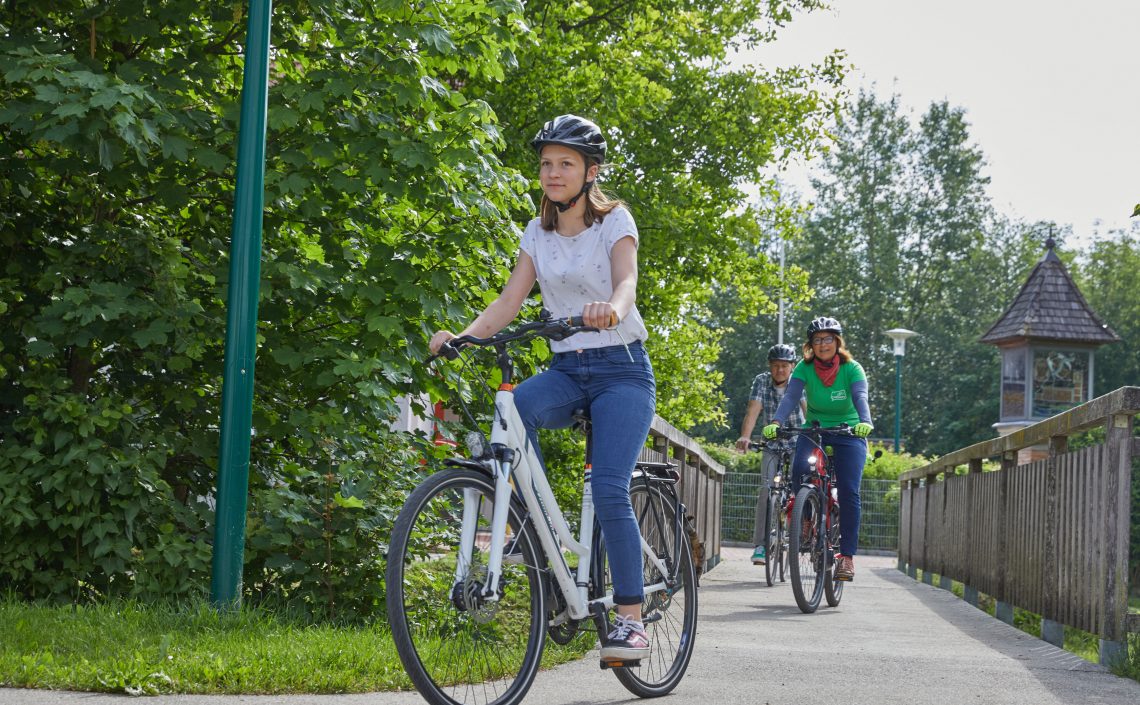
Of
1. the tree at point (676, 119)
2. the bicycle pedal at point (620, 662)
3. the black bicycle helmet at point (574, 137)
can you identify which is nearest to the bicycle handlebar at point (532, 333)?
the black bicycle helmet at point (574, 137)

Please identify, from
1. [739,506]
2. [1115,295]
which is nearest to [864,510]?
[739,506]

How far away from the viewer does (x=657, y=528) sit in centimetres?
521

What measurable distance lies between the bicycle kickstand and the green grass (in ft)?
2.37

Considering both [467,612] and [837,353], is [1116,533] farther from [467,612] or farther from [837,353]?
[837,353]

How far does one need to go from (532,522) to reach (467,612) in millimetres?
387

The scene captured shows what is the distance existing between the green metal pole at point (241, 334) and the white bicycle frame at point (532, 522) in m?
1.87

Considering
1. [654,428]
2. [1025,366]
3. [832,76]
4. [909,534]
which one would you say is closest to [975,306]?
[1025,366]

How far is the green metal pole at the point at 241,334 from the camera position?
593cm

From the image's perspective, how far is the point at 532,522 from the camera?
4309 mm

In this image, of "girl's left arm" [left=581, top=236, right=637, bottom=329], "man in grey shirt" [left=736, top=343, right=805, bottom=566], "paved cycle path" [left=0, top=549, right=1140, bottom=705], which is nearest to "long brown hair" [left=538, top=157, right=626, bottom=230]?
"girl's left arm" [left=581, top=236, right=637, bottom=329]

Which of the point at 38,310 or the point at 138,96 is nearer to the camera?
the point at 138,96

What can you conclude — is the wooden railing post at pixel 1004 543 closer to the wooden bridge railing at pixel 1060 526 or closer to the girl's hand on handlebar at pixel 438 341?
the wooden bridge railing at pixel 1060 526

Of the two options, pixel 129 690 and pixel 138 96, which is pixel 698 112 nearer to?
pixel 138 96

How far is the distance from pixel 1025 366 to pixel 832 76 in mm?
14423
